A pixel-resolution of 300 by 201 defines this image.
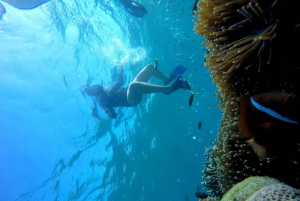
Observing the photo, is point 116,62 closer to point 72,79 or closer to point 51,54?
point 72,79

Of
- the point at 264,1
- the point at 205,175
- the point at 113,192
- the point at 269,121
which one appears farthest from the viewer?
the point at 113,192

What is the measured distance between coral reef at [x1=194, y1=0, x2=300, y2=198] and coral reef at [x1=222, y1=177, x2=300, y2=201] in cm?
31

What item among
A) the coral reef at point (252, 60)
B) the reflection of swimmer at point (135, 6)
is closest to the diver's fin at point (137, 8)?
the reflection of swimmer at point (135, 6)

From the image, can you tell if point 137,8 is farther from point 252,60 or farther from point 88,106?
point 88,106

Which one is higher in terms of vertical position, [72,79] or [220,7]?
[220,7]

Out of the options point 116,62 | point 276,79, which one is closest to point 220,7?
point 276,79

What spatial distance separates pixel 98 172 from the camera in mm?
24906

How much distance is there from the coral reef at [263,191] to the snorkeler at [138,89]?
435 centimetres

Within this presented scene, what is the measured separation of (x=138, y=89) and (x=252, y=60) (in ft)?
21.5

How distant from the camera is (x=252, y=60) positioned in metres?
2.19

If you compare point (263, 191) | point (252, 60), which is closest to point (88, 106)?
point (252, 60)

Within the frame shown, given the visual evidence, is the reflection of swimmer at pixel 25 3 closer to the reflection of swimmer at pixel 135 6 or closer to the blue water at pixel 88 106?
the blue water at pixel 88 106

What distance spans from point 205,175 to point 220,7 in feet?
10.8

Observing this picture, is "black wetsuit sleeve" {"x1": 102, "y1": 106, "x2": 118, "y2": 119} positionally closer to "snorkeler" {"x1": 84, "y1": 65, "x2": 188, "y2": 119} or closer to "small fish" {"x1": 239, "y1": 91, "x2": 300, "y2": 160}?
"snorkeler" {"x1": 84, "y1": 65, "x2": 188, "y2": 119}
